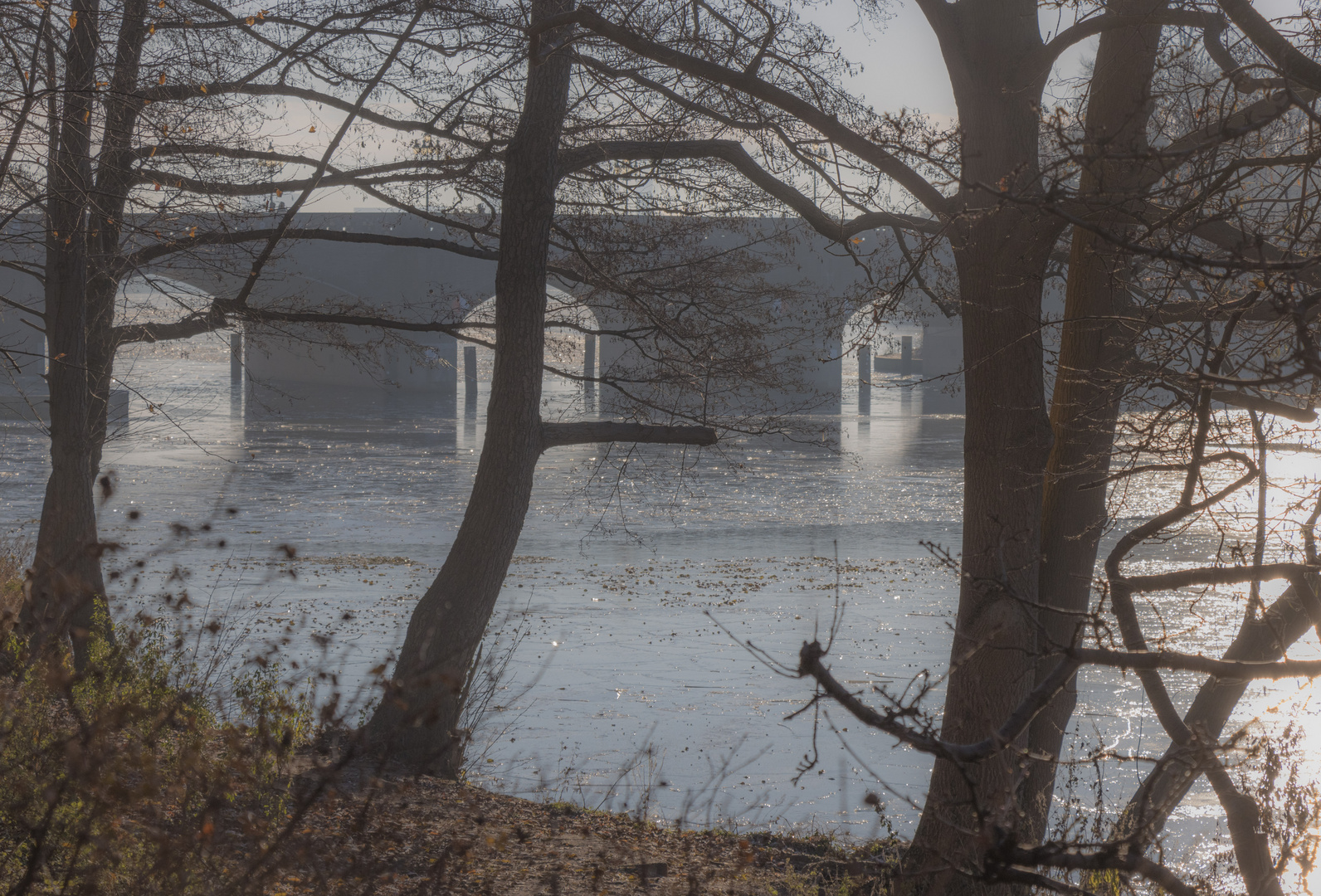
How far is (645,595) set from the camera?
1638 cm

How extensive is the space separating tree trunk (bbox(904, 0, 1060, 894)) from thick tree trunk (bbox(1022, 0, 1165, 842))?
0.86ft

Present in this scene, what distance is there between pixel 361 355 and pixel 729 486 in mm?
19202

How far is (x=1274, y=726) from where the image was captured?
9.95 m

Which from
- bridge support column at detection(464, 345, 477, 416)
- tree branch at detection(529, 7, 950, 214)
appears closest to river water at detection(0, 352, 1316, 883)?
tree branch at detection(529, 7, 950, 214)

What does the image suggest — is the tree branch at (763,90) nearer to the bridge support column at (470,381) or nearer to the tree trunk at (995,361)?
the tree trunk at (995,361)

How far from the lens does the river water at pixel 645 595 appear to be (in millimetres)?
9328

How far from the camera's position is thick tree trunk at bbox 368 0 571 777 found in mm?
8875

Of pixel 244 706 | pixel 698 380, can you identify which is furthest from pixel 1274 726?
pixel 244 706

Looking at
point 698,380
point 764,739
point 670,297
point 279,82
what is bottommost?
point 764,739

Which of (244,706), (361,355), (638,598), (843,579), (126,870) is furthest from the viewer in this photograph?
(843,579)

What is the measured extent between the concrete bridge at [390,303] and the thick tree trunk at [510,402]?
73 cm

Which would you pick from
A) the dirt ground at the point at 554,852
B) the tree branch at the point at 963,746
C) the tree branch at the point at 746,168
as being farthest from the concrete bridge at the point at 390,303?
the tree branch at the point at 963,746

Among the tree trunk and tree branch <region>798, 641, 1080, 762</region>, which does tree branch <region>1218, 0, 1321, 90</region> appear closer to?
the tree trunk

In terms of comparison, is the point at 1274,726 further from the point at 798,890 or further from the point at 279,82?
the point at 279,82
